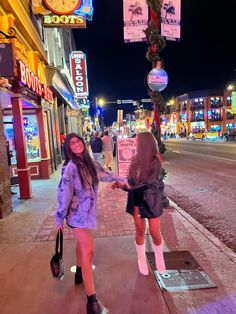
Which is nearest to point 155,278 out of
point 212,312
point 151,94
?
point 212,312

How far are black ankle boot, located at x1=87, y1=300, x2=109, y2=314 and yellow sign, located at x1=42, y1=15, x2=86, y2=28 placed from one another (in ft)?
33.1

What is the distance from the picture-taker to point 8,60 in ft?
18.8

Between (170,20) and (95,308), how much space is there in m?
6.15

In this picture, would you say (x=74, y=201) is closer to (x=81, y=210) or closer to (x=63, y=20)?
(x=81, y=210)

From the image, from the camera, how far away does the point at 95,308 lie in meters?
2.84

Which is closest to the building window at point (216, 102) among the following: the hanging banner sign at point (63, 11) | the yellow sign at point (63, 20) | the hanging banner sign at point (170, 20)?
the hanging banner sign at point (63, 11)

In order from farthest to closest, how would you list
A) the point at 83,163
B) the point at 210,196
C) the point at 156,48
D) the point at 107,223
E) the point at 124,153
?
the point at 210,196
the point at 124,153
the point at 156,48
the point at 107,223
the point at 83,163

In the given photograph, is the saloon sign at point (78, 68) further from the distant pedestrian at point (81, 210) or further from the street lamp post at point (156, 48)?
the distant pedestrian at point (81, 210)

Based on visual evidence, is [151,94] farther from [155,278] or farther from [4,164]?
[155,278]

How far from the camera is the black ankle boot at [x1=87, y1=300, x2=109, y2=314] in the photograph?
2822 mm

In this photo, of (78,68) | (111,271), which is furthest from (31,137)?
(78,68)

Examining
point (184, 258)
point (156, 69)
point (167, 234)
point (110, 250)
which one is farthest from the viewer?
point (156, 69)

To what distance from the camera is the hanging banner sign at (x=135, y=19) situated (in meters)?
6.18

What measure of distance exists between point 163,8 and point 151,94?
6.51ft
